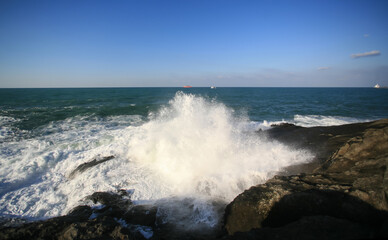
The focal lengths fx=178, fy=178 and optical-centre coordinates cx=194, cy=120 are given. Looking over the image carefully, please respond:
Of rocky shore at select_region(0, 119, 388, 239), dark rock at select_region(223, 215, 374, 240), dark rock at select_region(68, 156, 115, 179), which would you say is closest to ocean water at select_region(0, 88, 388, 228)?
dark rock at select_region(68, 156, 115, 179)

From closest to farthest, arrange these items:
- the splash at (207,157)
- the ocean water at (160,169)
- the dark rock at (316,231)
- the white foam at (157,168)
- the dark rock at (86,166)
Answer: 1. the dark rock at (316,231)
2. the ocean water at (160,169)
3. the white foam at (157,168)
4. the splash at (207,157)
5. the dark rock at (86,166)

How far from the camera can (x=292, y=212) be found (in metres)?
3.10

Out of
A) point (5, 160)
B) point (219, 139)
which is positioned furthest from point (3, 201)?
point (219, 139)

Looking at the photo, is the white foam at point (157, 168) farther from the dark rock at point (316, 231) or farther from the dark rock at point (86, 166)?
the dark rock at point (316, 231)

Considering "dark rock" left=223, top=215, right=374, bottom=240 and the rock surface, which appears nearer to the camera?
"dark rock" left=223, top=215, right=374, bottom=240

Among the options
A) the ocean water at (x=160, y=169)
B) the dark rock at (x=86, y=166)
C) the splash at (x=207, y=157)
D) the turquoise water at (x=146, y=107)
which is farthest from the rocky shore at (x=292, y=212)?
the turquoise water at (x=146, y=107)

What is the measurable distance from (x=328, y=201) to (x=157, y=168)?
5.21m

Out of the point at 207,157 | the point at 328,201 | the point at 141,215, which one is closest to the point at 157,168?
the point at 207,157

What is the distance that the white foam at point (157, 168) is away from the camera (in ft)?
16.2

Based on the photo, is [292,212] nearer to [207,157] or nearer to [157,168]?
[207,157]

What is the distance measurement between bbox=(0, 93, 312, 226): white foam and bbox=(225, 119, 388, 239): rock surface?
104cm

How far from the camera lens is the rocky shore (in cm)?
237

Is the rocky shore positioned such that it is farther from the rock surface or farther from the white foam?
the white foam

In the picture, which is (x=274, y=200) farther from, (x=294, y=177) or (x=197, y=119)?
(x=197, y=119)
